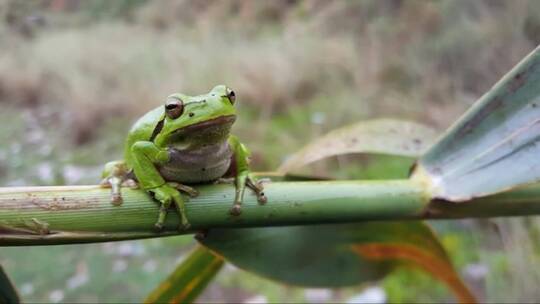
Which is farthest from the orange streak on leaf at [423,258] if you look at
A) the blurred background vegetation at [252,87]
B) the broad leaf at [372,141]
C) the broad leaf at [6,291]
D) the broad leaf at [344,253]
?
the blurred background vegetation at [252,87]

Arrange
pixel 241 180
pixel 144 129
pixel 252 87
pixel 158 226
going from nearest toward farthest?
pixel 158 226 → pixel 241 180 → pixel 144 129 → pixel 252 87

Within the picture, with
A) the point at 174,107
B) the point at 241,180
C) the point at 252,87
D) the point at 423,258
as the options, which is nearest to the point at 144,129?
the point at 174,107

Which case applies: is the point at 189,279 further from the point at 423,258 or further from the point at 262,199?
the point at 423,258

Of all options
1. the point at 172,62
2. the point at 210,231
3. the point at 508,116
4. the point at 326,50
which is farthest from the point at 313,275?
the point at 172,62

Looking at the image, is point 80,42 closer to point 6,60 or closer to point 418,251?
point 6,60

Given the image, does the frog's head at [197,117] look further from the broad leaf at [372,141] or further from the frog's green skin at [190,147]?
the broad leaf at [372,141]

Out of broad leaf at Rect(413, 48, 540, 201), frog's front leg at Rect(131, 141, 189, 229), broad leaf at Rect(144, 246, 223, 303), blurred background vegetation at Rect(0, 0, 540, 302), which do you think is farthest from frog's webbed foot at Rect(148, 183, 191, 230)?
blurred background vegetation at Rect(0, 0, 540, 302)

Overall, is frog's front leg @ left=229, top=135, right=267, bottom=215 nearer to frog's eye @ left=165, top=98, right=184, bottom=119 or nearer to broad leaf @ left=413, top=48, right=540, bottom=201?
frog's eye @ left=165, top=98, right=184, bottom=119
